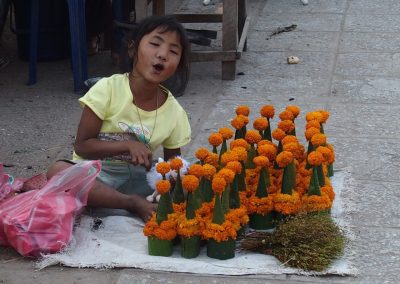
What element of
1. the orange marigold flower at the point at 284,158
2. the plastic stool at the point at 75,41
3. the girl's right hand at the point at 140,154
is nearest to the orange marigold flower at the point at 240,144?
the orange marigold flower at the point at 284,158

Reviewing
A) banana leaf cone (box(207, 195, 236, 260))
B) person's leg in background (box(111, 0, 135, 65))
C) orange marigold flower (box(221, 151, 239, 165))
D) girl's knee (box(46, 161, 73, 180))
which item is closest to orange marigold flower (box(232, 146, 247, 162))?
orange marigold flower (box(221, 151, 239, 165))

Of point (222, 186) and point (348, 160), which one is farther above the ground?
point (222, 186)

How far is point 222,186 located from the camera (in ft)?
10.6

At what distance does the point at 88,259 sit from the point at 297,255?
84 cm

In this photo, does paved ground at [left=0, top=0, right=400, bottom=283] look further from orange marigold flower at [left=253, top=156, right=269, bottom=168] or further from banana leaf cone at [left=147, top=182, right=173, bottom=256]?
orange marigold flower at [left=253, top=156, right=269, bottom=168]

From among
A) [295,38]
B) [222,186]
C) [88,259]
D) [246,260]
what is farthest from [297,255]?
[295,38]

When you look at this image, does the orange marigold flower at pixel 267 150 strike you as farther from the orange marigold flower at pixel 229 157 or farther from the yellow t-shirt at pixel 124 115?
the yellow t-shirt at pixel 124 115

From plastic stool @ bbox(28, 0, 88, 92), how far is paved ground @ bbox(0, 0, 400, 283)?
0.12m

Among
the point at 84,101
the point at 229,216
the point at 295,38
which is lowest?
the point at 295,38

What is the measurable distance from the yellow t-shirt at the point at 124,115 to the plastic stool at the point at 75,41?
1759 mm

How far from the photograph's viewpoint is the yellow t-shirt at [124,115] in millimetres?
3752

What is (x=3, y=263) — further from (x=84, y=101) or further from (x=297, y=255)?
(x=297, y=255)

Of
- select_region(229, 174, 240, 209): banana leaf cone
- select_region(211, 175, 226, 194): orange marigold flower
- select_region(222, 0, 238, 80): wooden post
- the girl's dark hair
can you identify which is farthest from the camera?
select_region(222, 0, 238, 80): wooden post

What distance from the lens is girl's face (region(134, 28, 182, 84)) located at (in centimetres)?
371
